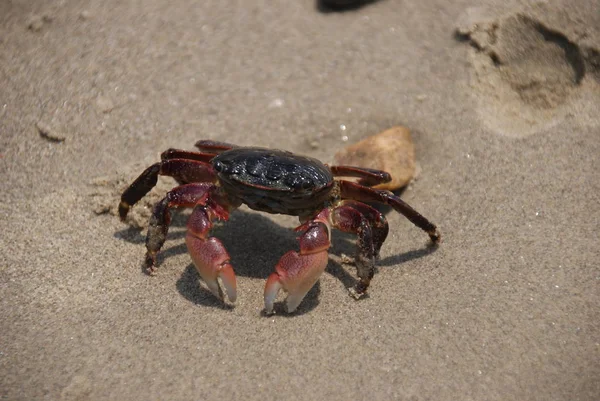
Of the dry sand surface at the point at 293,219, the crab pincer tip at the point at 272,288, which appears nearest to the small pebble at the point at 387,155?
the dry sand surface at the point at 293,219

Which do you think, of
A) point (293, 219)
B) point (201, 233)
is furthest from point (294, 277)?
point (293, 219)

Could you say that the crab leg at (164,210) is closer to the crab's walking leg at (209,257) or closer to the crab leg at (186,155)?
the crab's walking leg at (209,257)

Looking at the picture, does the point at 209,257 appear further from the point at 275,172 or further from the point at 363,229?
the point at 363,229

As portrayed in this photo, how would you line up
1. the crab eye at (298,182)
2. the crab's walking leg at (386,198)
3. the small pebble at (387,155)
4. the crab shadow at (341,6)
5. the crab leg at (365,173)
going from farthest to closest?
the crab shadow at (341,6)
the small pebble at (387,155)
the crab leg at (365,173)
the crab's walking leg at (386,198)
the crab eye at (298,182)

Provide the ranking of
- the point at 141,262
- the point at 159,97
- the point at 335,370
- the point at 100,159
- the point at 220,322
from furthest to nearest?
the point at 159,97 → the point at 100,159 → the point at 141,262 → the point at 220,322 → the point at 335,370

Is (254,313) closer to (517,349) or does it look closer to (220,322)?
(220,322)

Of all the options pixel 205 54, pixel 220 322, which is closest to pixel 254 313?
pixel 220 322
